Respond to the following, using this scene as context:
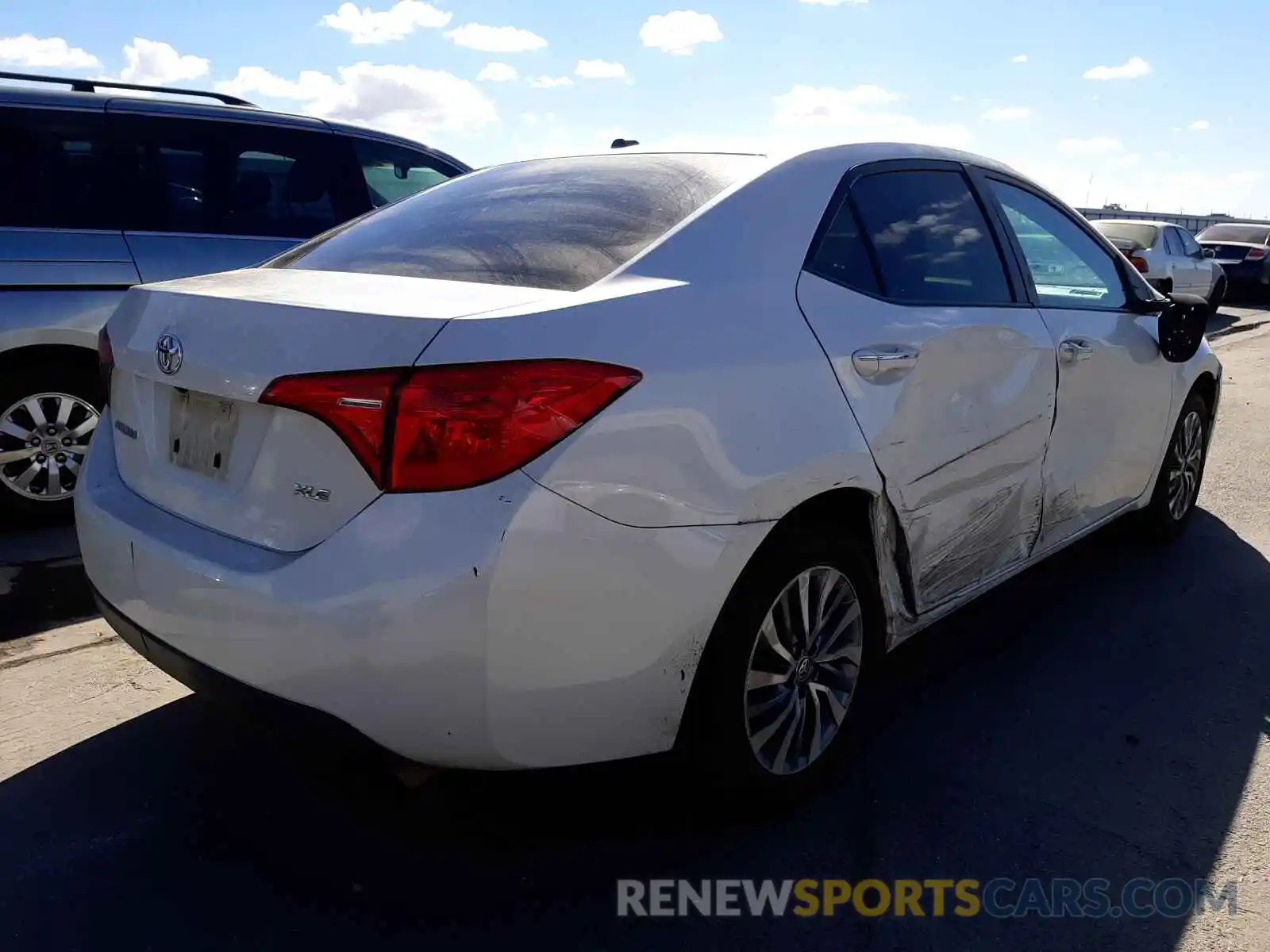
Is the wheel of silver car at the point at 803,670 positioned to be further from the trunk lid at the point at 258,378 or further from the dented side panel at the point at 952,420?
the trunk lid at the point at 258,378

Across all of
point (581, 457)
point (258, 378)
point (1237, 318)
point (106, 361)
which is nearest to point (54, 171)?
point (106, 361)

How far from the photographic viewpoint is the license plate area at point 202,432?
232cm

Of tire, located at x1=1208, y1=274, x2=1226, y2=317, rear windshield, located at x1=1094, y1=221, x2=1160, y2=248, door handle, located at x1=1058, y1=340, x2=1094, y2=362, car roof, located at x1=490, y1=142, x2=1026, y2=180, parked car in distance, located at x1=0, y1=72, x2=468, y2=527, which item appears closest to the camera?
car roof, located at x1=490, y1=142, x2=1026, y2=180

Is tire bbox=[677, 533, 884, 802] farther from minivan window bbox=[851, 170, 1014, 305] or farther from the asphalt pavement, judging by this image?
minivan window bbox=[851, 170, 1014, 305]

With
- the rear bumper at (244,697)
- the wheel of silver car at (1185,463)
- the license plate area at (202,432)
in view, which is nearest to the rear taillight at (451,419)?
the license plate area at (202,432)

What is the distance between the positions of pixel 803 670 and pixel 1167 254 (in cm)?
1419

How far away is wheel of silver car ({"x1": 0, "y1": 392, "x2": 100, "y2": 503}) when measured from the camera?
478cm

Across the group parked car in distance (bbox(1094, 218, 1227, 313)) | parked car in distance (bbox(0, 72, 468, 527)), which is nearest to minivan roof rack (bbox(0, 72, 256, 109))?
parked car in distance (bbox(0, 72, 468, 527))

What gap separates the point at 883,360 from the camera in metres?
2.76

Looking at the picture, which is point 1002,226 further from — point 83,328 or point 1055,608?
point 83,328

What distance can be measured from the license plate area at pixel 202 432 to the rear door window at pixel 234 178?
3.04m

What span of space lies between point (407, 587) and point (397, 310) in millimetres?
555

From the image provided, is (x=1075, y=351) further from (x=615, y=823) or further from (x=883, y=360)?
(x=615, y=823)

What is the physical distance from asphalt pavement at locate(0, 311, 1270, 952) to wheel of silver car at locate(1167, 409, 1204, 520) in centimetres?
122
